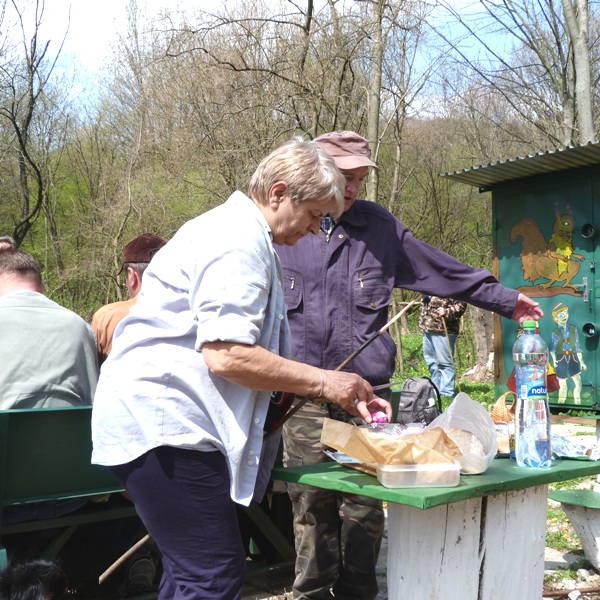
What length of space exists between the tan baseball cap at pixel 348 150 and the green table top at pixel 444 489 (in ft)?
3.87

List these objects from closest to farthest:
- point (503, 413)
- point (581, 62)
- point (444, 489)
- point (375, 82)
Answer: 1. point (444, 489)
2. point (503, 413)
3. point (375, 82)
4. point (581, 62)

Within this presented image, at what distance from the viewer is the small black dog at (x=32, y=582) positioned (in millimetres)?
2229

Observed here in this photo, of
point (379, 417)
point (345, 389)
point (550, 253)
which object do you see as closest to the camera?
point (345, 389)

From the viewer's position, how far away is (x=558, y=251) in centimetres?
853

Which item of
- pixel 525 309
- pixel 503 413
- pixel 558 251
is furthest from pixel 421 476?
pixel 558 251

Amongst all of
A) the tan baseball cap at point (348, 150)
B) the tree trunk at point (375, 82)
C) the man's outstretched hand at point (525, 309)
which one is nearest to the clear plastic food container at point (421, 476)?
the man's outstretched hand at point (525, 309)

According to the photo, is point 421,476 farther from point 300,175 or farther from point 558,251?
point 558,251

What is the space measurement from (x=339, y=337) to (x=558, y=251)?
6.18m

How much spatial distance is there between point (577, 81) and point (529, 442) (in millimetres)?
9798

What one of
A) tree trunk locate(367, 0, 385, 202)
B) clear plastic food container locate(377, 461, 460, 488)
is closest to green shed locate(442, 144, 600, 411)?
tree trunk locate(367, 0, 385, 202)

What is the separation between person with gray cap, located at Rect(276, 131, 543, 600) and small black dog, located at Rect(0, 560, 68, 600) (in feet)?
3.32

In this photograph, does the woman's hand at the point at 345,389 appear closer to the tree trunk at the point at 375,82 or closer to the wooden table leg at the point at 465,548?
the wooden table leg at the point at 465,548

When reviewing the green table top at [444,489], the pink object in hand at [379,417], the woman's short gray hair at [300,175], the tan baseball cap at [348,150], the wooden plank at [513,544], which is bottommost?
the wooden plank at [513,544]

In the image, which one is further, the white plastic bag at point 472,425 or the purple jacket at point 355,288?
the purple jacket at point 355,288
